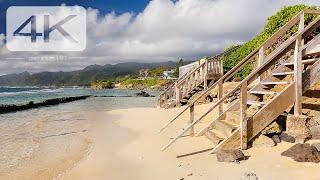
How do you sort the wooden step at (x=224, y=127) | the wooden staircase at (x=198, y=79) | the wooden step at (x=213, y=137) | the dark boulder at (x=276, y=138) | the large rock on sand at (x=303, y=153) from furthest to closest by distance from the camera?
1. the wooden staircase at (x=198, y=79)
2. the wooden step at (x=213, y=137)
3. the wooden step at (x=224, y=127)
4. the dark boulder at (x=276, y=138)
5. the large rock on sand at (x=303, y=153)

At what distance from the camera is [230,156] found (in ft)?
25.8

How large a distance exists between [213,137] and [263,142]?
1.63 m

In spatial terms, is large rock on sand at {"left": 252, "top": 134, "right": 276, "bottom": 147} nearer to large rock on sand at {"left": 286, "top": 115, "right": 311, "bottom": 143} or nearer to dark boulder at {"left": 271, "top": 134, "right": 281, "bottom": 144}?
dark boulder at {"left": 271, "top": 134, "right": 281, "bottom": 144}

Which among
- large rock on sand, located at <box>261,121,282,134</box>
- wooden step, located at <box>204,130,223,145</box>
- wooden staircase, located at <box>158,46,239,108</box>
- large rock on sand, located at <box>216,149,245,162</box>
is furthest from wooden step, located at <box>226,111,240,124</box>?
wooden staircase, located at <box>158,46,239,108</box>

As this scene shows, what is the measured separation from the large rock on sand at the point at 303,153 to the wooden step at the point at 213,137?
74.7 inches

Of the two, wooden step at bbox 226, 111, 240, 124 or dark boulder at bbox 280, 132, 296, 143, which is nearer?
dark boulder at bbox 280, 132, 296, 143

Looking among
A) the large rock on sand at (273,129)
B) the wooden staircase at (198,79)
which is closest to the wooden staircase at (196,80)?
the wooden staircase at (198,79)

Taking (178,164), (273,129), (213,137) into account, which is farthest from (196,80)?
(178,164)

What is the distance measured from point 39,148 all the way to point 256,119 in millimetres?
7792

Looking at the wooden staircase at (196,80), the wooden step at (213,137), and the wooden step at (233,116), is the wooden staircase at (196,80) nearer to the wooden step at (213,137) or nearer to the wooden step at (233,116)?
the wooden step at (233,116)

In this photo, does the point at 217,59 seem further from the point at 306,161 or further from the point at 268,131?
the point at 306,161

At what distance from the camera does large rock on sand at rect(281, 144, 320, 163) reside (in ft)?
23.9

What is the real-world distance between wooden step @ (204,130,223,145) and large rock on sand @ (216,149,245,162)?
1.30m

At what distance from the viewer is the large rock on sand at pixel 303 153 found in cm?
727
